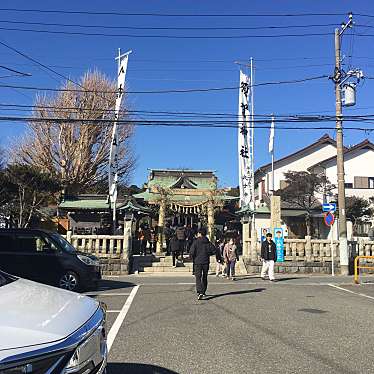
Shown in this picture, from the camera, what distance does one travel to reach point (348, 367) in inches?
220

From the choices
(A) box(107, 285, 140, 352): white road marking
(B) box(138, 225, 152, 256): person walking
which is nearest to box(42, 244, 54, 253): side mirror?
(A) box(107, 285, 140, 352): white road marking

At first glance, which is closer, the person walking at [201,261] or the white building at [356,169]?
the person walking at [201,261]

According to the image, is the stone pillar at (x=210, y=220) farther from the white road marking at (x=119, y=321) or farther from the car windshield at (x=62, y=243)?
the white road marking at (x=119, y=321)

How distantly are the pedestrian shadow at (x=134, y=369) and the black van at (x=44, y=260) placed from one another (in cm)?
762

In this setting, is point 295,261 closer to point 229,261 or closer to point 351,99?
point 229,261

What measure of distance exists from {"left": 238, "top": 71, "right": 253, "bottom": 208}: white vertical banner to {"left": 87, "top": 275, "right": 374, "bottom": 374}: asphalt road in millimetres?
10209

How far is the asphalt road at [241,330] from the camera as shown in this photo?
571 cm

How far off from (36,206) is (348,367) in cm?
2514

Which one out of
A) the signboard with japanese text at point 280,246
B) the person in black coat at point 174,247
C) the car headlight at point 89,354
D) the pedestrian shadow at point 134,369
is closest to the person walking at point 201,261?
the pedestrian shadow at point 134,369

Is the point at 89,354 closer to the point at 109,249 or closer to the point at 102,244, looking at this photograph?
the point at 109,249

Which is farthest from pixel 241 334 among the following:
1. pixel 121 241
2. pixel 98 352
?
pixel 121 241

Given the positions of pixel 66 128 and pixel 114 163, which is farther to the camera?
pixel 66 128

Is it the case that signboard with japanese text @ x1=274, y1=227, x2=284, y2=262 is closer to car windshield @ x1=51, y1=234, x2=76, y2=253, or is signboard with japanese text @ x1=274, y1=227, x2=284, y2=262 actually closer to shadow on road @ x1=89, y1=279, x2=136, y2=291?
shadow on road @ x1=89, y1=279, x2=136, y2=291

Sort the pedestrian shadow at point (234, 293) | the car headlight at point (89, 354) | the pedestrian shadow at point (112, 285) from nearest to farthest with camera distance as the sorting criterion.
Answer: the car headlight at point (89, 354)
the pedestrian shadow at point (234, 293)
the pedestrian shadow at point (112, 285)
